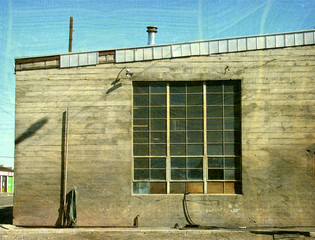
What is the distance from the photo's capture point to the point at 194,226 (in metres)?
12.3

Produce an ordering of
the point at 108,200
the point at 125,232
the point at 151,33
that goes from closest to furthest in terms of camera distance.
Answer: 1. the point at 125,232
2. the point at 108,200
3. the point at 151,33

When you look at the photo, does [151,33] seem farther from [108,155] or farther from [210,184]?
[210,184]

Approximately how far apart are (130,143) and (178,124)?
68.5 inches

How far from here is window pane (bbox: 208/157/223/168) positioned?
504 inches

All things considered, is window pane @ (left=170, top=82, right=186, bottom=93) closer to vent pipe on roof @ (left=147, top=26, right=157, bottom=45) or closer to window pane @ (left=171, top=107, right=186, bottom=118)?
window pane @ (left=171, top=107, right=186, bottom=118)

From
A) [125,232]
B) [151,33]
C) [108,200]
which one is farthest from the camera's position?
[151,33]

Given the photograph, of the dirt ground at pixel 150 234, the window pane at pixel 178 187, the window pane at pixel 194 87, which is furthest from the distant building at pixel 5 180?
the window pane at pixel 194 87

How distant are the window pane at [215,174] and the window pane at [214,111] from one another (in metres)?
1.84

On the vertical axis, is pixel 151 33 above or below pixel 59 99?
above

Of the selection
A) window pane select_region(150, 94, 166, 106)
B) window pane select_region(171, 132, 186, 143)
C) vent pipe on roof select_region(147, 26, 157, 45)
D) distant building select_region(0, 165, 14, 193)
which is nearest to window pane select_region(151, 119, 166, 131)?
window pane select_region(171, 132, 186, 143)

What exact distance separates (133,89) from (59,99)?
2.53 metres

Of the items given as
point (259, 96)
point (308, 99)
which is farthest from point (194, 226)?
point (308, 99)

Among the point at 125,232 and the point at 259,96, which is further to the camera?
the point at 259,96

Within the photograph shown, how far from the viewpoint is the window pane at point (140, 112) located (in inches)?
512
